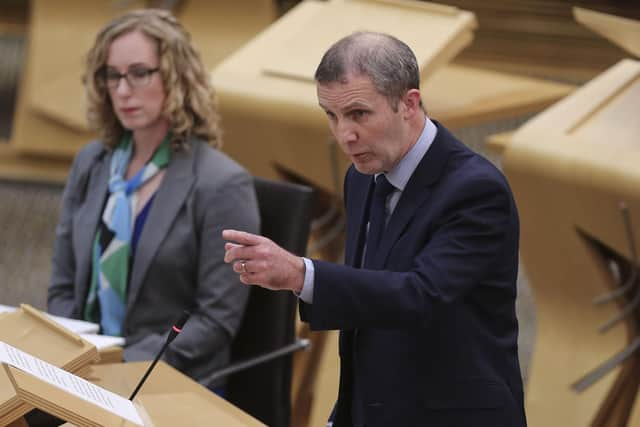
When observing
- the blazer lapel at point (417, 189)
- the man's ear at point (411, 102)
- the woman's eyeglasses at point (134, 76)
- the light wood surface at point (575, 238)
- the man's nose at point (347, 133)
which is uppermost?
the man's ear at point (411, 102)

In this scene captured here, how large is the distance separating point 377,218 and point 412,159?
0.11 metres

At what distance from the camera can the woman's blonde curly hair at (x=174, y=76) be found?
9.53ft

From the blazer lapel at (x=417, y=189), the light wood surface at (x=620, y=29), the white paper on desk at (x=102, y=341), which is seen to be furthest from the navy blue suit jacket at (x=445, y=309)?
the light wood surface at (x=620, y=29)

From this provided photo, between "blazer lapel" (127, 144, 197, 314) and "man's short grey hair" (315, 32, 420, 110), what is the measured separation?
1.11 m

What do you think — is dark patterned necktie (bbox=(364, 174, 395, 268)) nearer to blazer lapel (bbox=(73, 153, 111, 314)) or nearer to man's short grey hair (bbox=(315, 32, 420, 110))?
man's short grey hair (bbox=(315, 32, 420, 110))

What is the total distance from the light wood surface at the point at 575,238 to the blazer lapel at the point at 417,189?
3.85 feet

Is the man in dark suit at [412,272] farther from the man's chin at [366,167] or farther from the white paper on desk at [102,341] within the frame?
the white paper on desk at [102,341]

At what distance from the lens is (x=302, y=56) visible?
11.9ft

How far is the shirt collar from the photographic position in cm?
189

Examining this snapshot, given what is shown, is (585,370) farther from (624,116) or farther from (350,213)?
(350,213)

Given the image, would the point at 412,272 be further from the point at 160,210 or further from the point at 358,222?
the point at 160,210

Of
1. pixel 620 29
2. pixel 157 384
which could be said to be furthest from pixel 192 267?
pixel 620 29

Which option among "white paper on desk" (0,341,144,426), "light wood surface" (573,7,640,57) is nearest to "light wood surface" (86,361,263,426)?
"white paper on desk" (0,341,144,426)

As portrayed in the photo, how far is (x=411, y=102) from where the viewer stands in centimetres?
182
